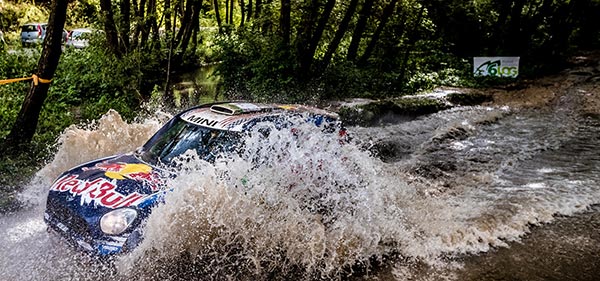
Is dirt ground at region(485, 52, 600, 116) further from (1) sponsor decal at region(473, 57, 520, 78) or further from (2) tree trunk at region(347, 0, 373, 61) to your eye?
(2) tree trunk at region(347, 0, 373, 61)

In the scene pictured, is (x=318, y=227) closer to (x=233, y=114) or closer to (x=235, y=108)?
(x=233, y=114)

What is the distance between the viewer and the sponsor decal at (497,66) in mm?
20078

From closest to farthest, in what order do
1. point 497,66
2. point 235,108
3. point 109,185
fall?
point 109,185 → point 235,108 → point 497,66

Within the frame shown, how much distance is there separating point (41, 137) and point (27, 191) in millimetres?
2304

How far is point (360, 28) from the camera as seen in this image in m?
17.9

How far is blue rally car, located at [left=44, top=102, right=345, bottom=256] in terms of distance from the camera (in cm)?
459

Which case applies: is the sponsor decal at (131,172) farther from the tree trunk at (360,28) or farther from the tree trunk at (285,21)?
the tree trunk at (360,28)

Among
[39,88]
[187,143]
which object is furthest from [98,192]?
[39,88]

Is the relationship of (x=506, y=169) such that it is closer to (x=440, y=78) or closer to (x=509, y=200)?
(x=509, y=200)

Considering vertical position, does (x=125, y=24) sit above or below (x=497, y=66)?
above

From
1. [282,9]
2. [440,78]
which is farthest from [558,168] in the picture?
[440,78]

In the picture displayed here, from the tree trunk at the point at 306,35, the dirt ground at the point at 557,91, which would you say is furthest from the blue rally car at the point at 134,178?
the dirt ground at the point at 557,91

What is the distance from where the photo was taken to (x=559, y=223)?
673 centimetres

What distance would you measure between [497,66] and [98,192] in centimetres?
1879
